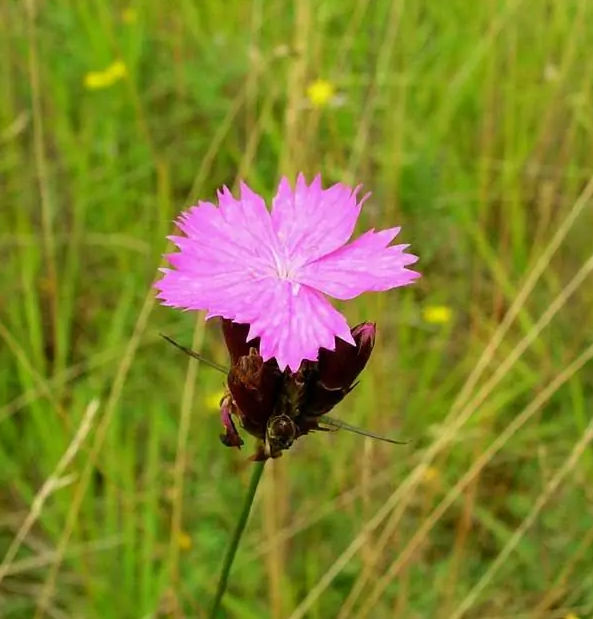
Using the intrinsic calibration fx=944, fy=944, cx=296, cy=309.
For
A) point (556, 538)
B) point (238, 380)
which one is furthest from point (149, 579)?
point (238, 380)

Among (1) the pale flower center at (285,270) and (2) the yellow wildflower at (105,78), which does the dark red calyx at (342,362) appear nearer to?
(1) the pale flower center at (285,270)

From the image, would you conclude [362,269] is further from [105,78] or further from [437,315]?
[105,78]

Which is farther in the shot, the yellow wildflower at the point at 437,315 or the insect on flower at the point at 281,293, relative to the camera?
the yellow wildflower at the point at 437,315

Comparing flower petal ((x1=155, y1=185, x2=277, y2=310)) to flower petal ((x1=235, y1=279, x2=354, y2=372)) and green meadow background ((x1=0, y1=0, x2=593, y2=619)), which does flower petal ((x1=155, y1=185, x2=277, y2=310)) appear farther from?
green meadow background ((x1=0, y1=0, x2=593, y2=619))

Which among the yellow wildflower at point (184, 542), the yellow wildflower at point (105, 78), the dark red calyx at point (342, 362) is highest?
the yellow wildflower at point (105, 78)

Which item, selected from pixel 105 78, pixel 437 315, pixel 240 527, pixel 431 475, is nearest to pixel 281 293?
pixel 240 527

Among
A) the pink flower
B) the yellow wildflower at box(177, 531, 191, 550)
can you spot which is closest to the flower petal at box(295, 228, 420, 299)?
the pink flower

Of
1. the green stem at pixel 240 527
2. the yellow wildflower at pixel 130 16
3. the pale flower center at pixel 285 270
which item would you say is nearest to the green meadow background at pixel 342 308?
the yellow wildflower at pixel 130 16
